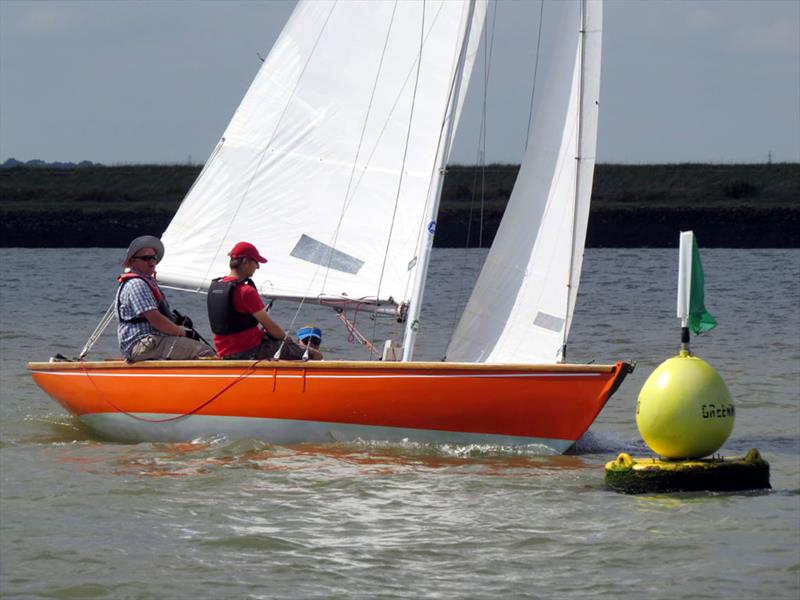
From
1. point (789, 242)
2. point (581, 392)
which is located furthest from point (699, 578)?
point (789, 242)

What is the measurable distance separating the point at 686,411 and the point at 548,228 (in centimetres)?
246

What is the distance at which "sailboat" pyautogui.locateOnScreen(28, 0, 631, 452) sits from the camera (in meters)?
11.6

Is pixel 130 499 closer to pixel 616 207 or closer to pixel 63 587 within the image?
pixel 63 587

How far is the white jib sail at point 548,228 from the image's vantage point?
12.0m

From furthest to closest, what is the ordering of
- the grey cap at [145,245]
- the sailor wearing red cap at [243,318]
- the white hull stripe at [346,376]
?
the grey cap at [145,245], the sailor wearing red cap at [243,318], the white hull stripe at [346,376]

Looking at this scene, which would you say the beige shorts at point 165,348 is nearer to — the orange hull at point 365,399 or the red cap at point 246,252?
the orange hull at point 365,399

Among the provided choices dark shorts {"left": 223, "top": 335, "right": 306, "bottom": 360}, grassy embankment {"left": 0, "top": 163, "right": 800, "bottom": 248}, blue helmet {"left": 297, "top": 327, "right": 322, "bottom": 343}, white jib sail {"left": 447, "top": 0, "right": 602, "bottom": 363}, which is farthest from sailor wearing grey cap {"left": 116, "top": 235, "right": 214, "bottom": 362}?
grassy embankment {"left": 0, "top": 163, "right": 800, "bottom": 248}

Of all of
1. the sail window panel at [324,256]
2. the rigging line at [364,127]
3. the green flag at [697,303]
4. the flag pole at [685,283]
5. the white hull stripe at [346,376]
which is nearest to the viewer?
the flag pole at [685,283]

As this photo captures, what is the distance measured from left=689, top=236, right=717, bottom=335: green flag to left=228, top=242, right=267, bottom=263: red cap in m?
3.53

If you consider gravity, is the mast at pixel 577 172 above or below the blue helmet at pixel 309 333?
above

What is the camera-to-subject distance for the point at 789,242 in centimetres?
4947

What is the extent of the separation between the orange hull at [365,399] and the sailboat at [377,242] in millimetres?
14

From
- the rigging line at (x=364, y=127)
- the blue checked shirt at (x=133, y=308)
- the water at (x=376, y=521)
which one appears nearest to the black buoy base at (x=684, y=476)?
the water at (x=376, y=521)

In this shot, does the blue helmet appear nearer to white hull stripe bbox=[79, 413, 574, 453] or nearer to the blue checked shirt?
white hull stripe bbox=[79, 413, 574, 453]
